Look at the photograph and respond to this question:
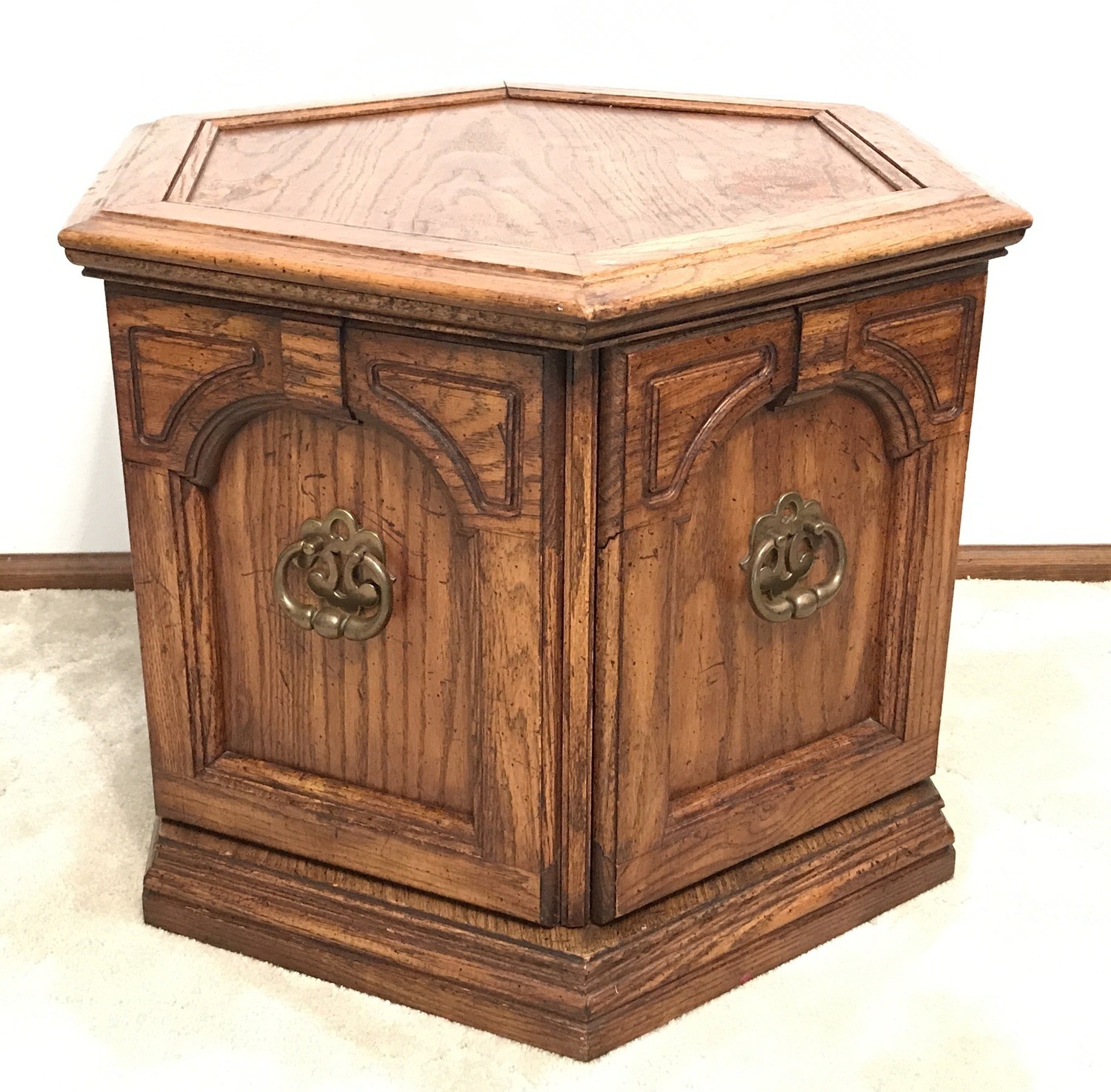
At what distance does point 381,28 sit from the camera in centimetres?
249

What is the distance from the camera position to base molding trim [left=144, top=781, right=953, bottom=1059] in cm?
181

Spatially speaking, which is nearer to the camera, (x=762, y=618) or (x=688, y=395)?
(x=688, y=395)

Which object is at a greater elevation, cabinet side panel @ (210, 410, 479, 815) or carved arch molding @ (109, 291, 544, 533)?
carved arch molding @ (109, 291, 544, 533)

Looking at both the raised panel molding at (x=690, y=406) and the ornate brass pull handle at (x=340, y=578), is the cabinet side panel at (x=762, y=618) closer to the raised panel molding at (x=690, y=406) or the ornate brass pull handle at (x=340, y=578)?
the raised panel molding at (x=690, y=406)

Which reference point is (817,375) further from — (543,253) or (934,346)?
(543,253)

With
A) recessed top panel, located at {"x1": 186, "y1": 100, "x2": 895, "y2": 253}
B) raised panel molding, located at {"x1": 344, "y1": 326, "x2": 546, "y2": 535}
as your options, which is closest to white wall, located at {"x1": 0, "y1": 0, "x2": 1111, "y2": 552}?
recessed top panel, located at {"x1": 186, "y1": 100, "x2": 895, "y2": 253}

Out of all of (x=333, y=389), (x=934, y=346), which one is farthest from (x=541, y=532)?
(x=934, y=346)

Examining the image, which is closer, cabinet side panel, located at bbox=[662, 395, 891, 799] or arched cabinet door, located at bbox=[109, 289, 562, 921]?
arched cabinet door, located at bbox=[109, 289, 562, 921]

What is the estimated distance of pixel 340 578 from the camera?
69.7 inches

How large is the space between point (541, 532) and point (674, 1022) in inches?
23.1

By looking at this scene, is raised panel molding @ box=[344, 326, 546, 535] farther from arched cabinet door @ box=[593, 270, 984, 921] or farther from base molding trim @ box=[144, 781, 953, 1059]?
base molding trim @ box=[144, 781, 953, 1059]

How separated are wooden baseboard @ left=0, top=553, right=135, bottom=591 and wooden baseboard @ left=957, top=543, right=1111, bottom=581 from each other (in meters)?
1.36

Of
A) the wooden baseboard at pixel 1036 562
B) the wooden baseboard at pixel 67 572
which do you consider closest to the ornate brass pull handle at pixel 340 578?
the wooden baseboard at pixel 67 572

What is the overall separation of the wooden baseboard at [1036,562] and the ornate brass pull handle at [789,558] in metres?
1.06
